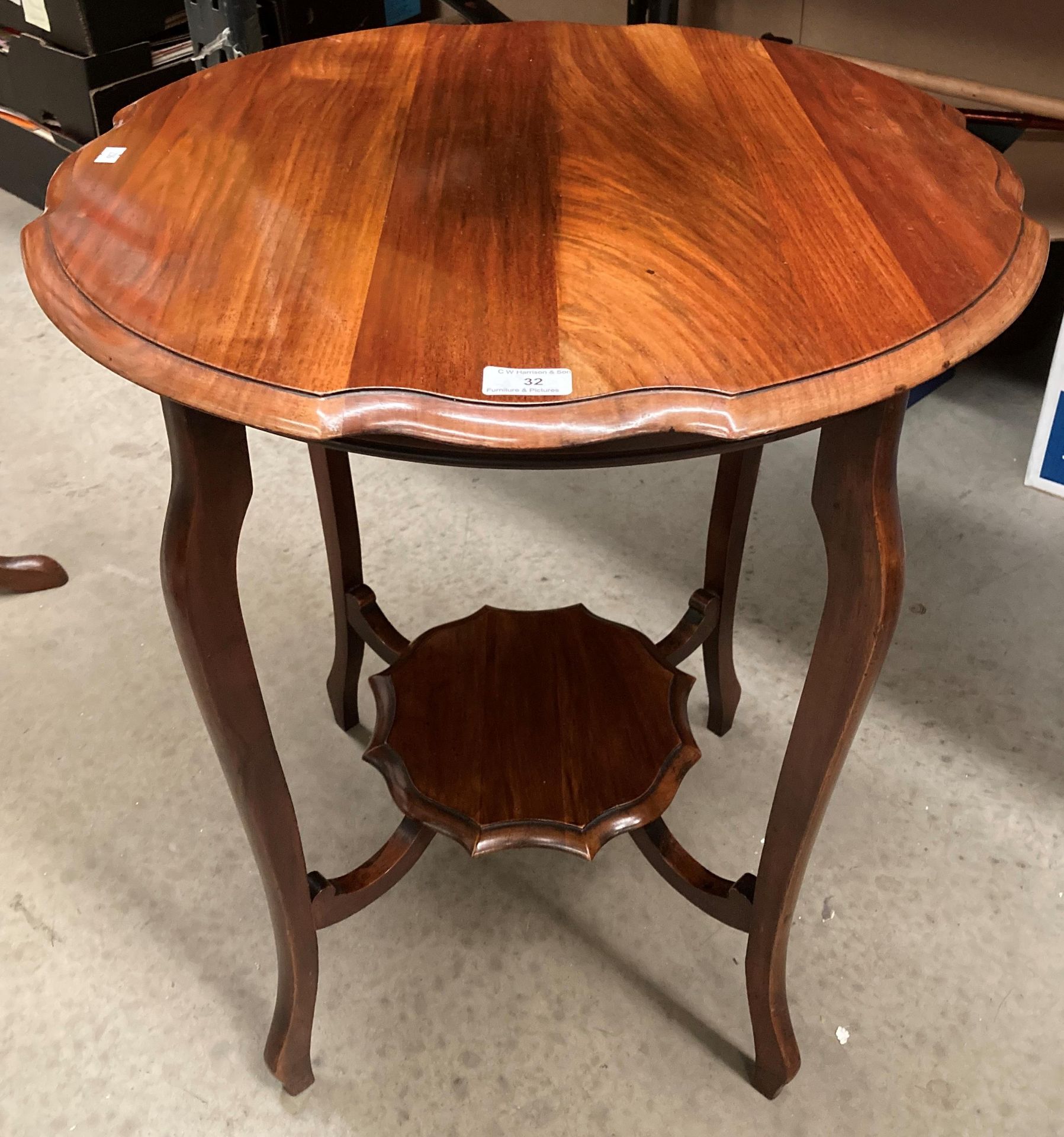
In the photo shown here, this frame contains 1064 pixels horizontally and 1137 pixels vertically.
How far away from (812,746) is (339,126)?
58 centimetres

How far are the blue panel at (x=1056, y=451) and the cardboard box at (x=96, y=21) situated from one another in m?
1.90

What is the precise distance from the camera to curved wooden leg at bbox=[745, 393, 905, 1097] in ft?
Answer: 2.09

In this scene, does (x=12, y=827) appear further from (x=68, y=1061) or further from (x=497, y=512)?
(x=497, y=512)

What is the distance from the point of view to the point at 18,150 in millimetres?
2461

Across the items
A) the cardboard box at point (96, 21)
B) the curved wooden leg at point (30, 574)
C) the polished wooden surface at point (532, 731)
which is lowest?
the curved wooden leg at point (30, 574)

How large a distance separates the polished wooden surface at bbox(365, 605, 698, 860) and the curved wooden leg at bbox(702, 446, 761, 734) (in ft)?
0.38

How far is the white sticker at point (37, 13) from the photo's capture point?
214 cm

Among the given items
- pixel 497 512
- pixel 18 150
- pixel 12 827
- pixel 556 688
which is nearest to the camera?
pixel 556 688

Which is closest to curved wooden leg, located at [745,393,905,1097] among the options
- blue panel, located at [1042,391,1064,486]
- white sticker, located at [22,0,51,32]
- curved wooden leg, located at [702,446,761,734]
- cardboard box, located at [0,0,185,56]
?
curved wooden leg, located at [702,446,761,734]

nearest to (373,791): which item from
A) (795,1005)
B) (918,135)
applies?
(795,1005)

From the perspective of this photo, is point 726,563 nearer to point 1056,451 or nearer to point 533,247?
point 533,247

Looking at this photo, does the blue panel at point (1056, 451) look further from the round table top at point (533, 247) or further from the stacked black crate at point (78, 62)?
the stacked black crate at point (78, 62)

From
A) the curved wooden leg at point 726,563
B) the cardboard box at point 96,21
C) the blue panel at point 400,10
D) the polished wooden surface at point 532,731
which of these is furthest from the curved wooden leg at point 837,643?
the blue panel at point 400,10

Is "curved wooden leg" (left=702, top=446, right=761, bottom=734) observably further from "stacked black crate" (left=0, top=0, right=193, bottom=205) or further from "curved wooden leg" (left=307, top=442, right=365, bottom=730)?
"stacked black crate" (left=0, top=0, right=193, bottom=205)
